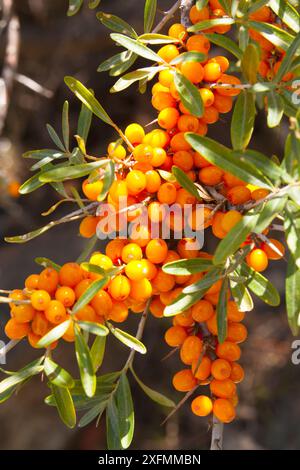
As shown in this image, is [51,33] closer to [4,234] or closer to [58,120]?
[58,120]

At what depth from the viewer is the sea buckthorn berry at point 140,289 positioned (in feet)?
3.21

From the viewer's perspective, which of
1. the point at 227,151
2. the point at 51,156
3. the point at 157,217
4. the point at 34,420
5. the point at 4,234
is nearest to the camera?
the point at 227,151

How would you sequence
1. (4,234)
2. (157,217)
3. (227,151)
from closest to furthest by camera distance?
(227,151) → (157,217) → (4,234)

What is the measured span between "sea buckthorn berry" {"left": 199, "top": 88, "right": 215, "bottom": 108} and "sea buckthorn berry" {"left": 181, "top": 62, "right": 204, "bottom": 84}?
2 centimetres

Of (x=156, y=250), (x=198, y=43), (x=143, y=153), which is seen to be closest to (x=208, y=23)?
(x=198, y=43)

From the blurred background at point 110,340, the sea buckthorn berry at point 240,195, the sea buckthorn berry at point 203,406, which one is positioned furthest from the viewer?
the blurred background at point 110,340

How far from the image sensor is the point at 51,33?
9.42 feet

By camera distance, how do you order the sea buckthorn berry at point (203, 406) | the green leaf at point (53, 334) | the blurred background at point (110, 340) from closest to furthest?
the green leaf at point (53, 334) → the sea buckthorn berry at point (203, 406) → the blurred background at point (110, 340)

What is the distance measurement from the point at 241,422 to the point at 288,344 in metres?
0.48

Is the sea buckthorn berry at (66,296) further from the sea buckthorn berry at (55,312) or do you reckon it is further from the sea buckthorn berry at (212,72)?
the sea buckthorn berry at (212,72)

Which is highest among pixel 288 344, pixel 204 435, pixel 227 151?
pixel 227 151

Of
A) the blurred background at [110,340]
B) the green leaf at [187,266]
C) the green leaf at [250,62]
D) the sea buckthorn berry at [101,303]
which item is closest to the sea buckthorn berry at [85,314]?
the sea buckthorn berry at [101,303]

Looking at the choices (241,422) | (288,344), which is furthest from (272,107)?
A: (241,422)

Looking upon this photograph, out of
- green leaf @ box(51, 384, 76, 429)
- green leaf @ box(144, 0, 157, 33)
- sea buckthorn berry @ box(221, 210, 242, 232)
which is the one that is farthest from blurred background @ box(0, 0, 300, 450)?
sea buckthorn berry @ box(221, 210, 242, 232)
